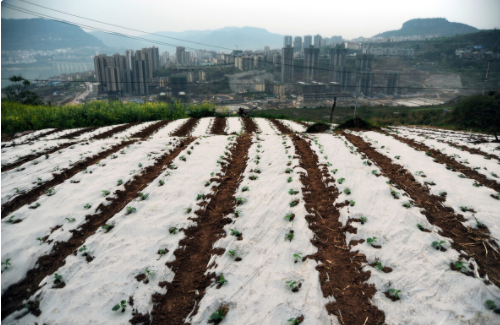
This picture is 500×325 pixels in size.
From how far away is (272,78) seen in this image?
68438mm

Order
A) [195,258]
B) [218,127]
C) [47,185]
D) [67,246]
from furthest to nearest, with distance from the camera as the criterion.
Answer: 1. [218,127]
2. [47,185]
3. [67,246]
4. [195,258]

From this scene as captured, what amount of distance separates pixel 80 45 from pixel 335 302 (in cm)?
5513

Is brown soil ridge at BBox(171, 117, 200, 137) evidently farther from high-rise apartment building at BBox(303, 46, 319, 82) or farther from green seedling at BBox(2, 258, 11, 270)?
high-rise apartment building at BBox(303, 46, 319, 82)

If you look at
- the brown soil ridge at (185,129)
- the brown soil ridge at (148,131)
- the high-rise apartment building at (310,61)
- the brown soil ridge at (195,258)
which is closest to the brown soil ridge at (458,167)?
the brown soil ridge at (195,258)

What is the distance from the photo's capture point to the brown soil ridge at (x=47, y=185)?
564 cm

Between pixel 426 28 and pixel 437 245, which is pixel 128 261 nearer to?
pixel 437 245

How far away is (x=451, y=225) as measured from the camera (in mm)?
4797

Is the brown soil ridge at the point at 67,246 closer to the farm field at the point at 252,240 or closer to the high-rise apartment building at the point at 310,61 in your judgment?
the farm field at the point at 252,240

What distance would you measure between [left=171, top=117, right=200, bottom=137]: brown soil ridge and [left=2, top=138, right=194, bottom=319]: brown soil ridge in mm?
7355

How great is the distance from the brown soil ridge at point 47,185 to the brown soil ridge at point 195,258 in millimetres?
3965

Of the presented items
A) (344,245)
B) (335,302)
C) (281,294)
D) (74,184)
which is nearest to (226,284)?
(281,294)

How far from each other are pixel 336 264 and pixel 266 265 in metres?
1.11

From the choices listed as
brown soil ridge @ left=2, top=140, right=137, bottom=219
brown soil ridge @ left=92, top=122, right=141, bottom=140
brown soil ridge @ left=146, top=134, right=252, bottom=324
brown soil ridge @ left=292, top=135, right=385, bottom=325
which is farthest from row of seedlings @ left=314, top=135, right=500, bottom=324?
brown soil ridge @ left=92, top=122, right=141, bottom=140

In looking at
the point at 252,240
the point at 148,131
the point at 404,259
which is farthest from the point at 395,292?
the point at 148,131
